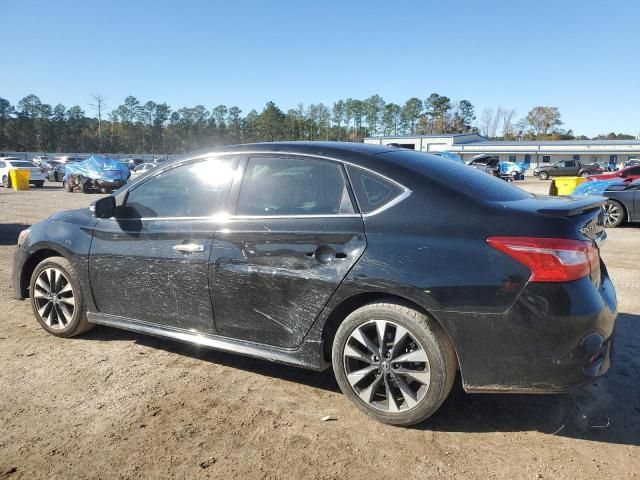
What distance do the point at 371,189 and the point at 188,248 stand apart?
138 cm

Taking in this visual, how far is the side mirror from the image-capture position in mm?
3898

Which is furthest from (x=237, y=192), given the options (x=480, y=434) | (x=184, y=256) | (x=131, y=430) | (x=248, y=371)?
(x=480, y=434)

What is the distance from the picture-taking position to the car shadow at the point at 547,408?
2889 mm

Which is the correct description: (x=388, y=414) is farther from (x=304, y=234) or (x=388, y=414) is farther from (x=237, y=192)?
(x=237, y=192)

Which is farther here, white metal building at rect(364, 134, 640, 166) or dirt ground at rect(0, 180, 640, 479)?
white metal building at rect(364, 134, 640, 166)

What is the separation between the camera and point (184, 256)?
3480mm

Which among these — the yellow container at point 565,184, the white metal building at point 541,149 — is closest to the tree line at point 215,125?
the white metal building at point 541,149

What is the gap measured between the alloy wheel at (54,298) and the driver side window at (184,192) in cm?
89

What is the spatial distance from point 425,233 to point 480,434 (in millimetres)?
1215

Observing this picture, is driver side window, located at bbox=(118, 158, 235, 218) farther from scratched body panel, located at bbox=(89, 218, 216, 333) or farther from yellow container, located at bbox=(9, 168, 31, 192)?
yellow container, located at bbox=(9, 168, 31, 192)

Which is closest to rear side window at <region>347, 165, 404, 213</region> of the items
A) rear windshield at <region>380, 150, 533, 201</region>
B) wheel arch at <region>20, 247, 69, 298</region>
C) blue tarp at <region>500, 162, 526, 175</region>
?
rear windshield at <region>380, 150, 533, 201</region>

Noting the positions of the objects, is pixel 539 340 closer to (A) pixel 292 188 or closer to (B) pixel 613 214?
(A) pixel 292 188

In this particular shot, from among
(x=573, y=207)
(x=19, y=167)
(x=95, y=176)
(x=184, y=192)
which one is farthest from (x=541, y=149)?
(x=184, y=192)

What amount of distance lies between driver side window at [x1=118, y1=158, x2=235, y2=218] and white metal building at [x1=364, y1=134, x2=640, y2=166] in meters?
60.8
